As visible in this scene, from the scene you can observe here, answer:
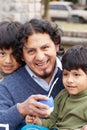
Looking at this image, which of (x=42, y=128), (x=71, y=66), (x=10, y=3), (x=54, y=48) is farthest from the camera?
(x=10, y=3)

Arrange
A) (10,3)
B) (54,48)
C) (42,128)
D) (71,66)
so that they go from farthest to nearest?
(10,3)
(54,48)
(71,66)
(42,128)

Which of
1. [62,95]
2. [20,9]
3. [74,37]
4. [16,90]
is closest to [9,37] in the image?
[16,90]

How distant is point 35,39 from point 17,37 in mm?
153

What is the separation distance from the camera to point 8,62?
2.79 metres

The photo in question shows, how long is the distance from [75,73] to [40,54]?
24 centimetres

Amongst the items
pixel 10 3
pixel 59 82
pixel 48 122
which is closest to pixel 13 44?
pixel 59 82

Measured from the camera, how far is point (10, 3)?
1215cm

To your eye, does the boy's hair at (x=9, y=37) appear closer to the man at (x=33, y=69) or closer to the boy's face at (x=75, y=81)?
the man at (x=33, y=69)

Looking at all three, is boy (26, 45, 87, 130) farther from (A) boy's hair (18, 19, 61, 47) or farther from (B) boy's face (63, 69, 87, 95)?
(A) boy's hair (18, 19, 61, 47)

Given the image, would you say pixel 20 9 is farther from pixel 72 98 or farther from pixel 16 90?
pixel 72 98

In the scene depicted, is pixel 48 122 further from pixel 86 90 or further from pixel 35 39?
pixel 35 39

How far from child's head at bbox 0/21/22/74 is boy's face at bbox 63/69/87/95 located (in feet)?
1.36

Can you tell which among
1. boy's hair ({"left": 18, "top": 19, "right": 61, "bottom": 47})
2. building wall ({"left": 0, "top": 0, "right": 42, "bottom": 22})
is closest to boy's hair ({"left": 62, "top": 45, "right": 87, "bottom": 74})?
boy's hair ({"left": 18, "top": 19, "right": 61, "bottom": 47})

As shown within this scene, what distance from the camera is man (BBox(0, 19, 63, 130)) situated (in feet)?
8.39
